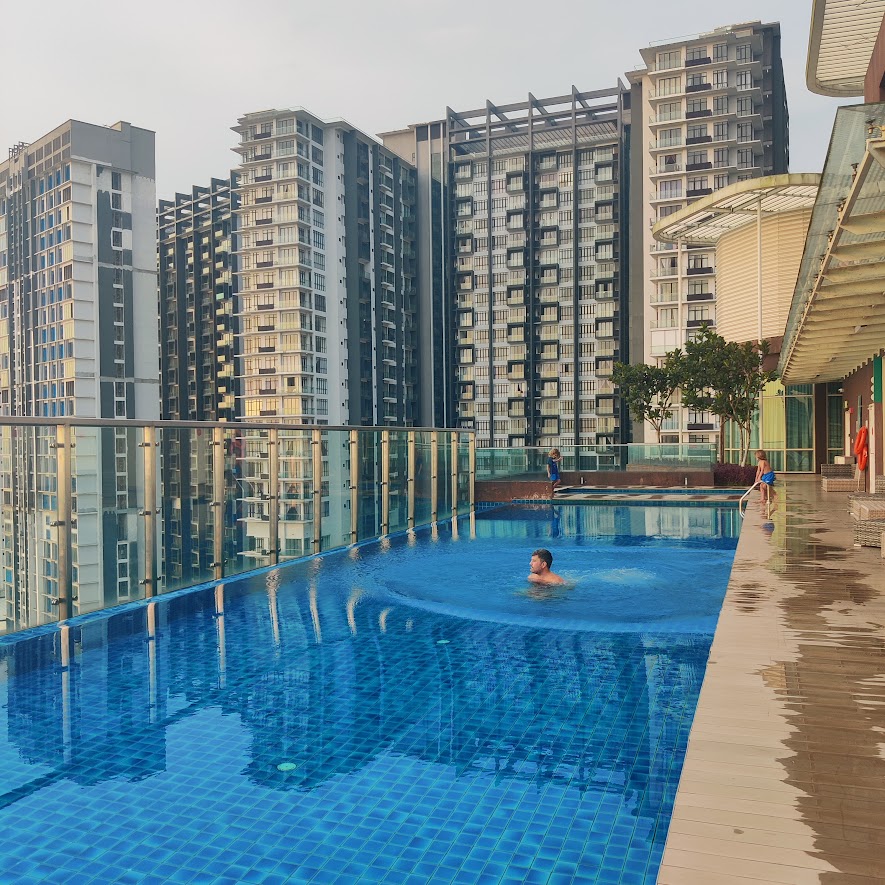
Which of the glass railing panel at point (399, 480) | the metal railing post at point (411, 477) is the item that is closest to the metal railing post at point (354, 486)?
the glass railing panel at point (399, 480)

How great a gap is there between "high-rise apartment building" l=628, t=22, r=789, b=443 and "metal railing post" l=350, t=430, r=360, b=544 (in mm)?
50093

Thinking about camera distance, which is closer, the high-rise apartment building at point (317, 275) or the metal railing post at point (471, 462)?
the metal railing post at point (471, 462)

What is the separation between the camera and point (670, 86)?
211 feet

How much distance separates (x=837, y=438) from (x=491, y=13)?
22420mm

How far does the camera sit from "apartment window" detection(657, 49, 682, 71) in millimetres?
63812

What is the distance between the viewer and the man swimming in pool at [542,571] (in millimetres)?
11866

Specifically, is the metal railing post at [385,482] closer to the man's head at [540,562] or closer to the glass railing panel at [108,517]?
the man's head at [540,562]

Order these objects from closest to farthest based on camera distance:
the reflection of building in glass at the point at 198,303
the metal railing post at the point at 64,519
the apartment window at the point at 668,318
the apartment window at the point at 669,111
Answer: the metal railing post at the point at 64,519 → the apartment window at the point at 669,111 → the apartment window at the point at 668,318 → the reflection of building in glass at the point at 198,303

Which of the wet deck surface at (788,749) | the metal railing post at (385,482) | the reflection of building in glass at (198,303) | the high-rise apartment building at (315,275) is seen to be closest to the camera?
the wet deck surface at (788,749)

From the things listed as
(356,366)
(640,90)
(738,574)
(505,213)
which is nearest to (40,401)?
(356,366)

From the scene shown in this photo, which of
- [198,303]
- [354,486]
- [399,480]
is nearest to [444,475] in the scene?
[399,480]

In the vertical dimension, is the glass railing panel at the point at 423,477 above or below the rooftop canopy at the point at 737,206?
below

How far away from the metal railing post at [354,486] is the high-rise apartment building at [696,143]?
5009 cm

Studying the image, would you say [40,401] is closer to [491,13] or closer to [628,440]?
[628,440]
